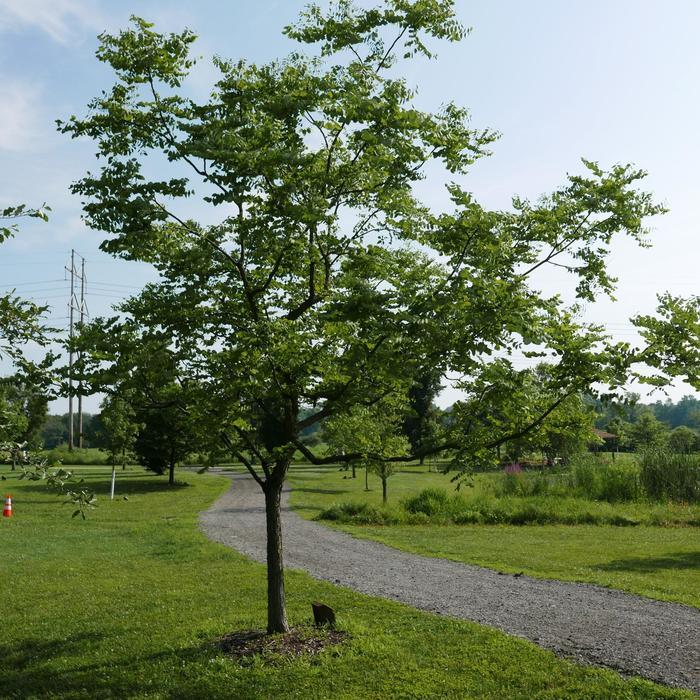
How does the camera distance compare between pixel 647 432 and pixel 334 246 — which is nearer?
pixel 334 246

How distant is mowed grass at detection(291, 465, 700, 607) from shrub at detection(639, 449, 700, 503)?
5.59 ft

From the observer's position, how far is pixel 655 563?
586 inches

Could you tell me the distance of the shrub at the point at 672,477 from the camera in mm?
25859

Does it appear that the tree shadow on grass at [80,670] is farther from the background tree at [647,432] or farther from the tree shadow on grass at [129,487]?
the background tree at [647,432]

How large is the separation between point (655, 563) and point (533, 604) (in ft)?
17.9

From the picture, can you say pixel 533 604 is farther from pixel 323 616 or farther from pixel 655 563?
pixel 655 563

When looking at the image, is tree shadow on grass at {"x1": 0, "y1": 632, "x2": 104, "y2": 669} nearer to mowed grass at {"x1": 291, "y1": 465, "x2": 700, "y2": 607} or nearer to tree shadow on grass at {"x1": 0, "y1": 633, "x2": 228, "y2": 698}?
tree shadow on grass at {"x1": 0, "y1": 633, "x2": 228, "y2": 698}

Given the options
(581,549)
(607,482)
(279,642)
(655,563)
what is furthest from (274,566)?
(607,482)

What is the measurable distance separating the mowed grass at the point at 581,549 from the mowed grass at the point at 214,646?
175 inches

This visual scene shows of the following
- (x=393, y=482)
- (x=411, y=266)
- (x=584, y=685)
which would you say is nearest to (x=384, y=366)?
(x=411, y=266)

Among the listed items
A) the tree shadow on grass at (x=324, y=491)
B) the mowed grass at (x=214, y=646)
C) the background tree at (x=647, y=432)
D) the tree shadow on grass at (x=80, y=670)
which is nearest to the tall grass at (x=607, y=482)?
the tree shadow on grass at (x=324, y=491)

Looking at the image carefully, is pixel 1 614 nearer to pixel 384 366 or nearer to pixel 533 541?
pixel 384 366

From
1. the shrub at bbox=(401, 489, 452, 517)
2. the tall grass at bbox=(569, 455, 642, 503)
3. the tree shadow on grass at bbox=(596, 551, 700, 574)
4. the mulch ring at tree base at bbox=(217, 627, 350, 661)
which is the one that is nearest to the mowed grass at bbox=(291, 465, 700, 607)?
the tree shadow on grass at bbox=(596, 551, 700, 574)

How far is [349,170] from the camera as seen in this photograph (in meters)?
7.27
